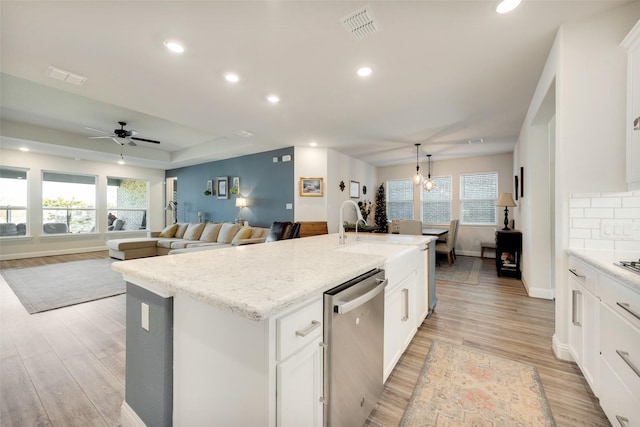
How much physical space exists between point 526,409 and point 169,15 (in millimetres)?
3492

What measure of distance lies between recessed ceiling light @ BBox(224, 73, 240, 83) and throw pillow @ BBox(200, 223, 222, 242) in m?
3.99

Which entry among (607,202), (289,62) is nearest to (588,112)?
(607,202)

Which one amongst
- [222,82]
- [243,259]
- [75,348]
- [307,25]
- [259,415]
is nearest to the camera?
[259,415]

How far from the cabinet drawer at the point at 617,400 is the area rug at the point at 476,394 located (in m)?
0.28

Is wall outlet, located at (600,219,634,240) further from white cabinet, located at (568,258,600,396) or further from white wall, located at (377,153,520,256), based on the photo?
white wall, located at (377,153,520,256)

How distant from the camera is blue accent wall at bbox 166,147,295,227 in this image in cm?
584

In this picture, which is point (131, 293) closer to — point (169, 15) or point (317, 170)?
point (169, 15)

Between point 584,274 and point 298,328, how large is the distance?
197cm

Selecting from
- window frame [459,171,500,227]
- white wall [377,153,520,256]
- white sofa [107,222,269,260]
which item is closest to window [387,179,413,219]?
white wall [377,153,520,256]

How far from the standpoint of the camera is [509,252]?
4.35 meters

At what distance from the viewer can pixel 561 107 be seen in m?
1.93

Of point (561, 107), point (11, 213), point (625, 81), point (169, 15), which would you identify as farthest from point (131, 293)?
point (11, 213)

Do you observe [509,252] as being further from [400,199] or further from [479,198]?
[400,199]

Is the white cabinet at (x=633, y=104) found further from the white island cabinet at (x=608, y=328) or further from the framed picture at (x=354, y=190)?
the framed picture at (x=354, y=190)
